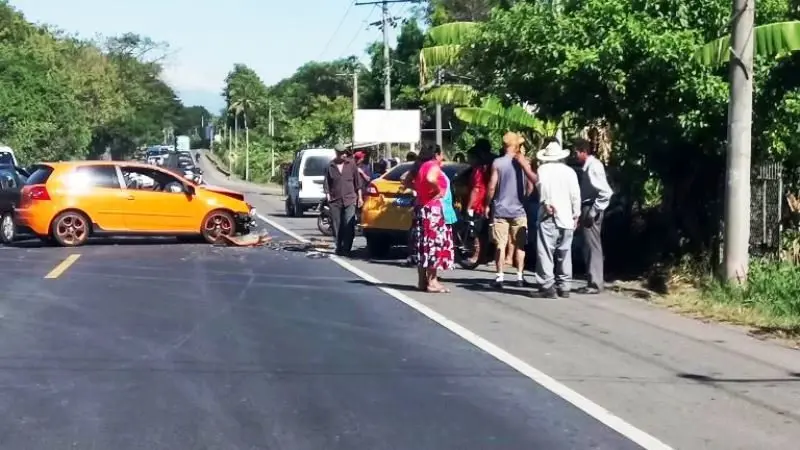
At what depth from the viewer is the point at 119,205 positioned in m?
23.9

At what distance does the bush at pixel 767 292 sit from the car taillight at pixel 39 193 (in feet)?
41.1

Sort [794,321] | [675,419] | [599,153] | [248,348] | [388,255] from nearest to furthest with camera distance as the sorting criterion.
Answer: [675,419], [248,348], [794,321], [388,255], [599,153]

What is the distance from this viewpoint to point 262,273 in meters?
18.5

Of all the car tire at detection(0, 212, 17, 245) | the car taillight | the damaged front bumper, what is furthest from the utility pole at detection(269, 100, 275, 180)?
the car taillight

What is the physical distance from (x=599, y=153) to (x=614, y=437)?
15875 mm

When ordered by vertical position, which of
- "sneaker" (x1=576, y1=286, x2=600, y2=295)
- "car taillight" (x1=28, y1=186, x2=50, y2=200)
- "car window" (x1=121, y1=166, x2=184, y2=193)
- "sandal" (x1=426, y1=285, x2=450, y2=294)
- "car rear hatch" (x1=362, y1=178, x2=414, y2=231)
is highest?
"car window" (x1=121, y1=166, x2=184, y2=193)

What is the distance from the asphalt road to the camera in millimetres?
8148

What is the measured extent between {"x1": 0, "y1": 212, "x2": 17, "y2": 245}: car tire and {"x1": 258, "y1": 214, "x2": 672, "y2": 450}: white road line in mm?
11226

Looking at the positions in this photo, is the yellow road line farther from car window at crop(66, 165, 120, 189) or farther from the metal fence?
the metal fence

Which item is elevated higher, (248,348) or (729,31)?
(729,31)

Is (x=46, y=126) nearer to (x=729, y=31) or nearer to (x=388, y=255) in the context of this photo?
(x=388, y=255)

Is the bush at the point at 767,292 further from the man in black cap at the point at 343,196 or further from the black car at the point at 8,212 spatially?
the black car at the point at 8,212

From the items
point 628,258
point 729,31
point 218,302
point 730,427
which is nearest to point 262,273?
point 218,302

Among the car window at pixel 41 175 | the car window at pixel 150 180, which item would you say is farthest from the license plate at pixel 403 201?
the car window at pixel 41 175
